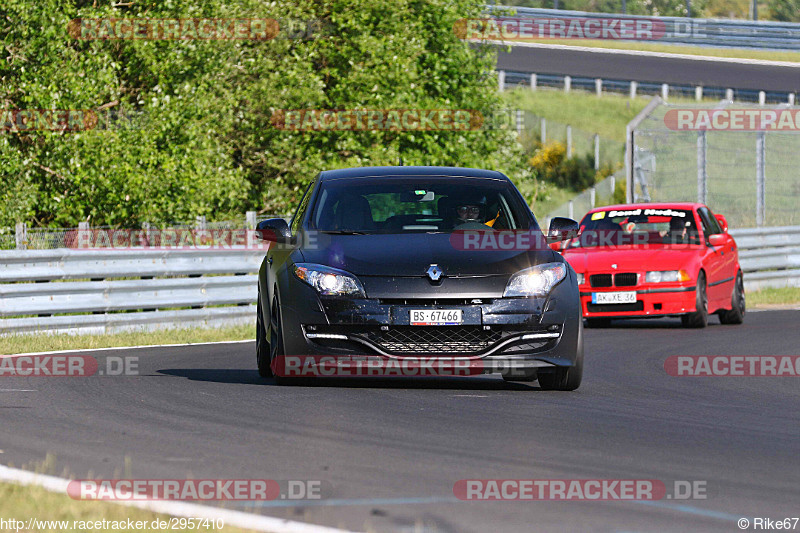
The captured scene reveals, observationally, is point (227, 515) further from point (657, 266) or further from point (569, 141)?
point (569, 141)

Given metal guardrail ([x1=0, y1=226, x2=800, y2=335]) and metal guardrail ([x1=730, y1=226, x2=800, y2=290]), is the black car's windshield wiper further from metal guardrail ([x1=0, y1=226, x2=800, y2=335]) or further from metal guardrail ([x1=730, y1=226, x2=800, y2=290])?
metal guardrail ([x1=730, y1=226, x2=800, y2=290])

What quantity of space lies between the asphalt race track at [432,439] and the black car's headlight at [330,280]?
70 cm

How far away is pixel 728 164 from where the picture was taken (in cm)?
4216

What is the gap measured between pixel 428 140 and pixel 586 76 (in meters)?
24.5

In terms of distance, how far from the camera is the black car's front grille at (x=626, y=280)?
17.9 m

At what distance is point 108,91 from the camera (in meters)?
25.1

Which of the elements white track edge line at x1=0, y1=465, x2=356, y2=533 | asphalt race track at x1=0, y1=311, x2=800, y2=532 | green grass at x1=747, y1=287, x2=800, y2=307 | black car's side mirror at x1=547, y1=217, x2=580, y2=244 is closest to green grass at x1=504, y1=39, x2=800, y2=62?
green grass at x1=747, y1=287, x2=800, y2=307

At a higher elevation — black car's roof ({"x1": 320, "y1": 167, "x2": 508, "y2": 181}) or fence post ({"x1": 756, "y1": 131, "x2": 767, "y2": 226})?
black car's roof ({"x1": 320, "y1": 167, "x2": 508, "y2": 181})

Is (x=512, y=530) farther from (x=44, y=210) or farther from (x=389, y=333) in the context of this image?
(x=44, y=210)

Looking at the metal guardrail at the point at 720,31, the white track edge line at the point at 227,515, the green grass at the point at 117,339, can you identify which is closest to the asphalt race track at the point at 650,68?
the metal guardrail at the point at 720,31

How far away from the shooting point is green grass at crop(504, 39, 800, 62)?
171 ft

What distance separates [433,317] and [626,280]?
28.4ft

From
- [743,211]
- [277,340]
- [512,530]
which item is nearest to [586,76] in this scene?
[743,211]

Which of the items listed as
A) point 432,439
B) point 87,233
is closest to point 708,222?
point 87,233
